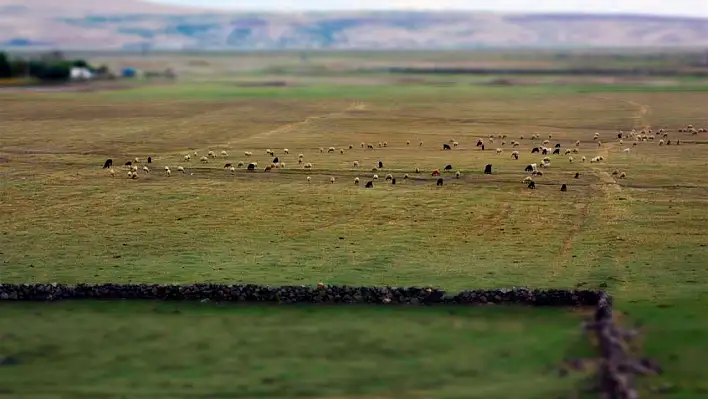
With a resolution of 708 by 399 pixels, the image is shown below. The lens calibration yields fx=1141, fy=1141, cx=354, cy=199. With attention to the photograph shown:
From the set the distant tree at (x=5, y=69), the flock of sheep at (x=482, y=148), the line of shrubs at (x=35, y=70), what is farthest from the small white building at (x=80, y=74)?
the flock of sheep at (x=482, y=148)

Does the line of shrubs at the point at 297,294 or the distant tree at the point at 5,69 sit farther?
the distant tree at the point at 5,69

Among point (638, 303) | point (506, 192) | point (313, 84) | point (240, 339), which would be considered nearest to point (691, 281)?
point (638, 303)

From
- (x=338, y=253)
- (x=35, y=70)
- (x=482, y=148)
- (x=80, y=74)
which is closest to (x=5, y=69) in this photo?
(x=35, y=70)

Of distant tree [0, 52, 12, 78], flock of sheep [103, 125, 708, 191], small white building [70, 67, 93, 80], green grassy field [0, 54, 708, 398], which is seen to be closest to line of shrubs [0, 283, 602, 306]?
green grassy field [0, 54, 708, 398]

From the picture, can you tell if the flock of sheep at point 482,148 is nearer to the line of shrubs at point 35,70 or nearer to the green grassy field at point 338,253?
the green grassy field at point 338,253

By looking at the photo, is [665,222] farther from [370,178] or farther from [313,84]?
[313,84]

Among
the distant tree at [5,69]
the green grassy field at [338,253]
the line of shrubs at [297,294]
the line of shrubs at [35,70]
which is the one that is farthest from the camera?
the line of shrubs at [35,70]
